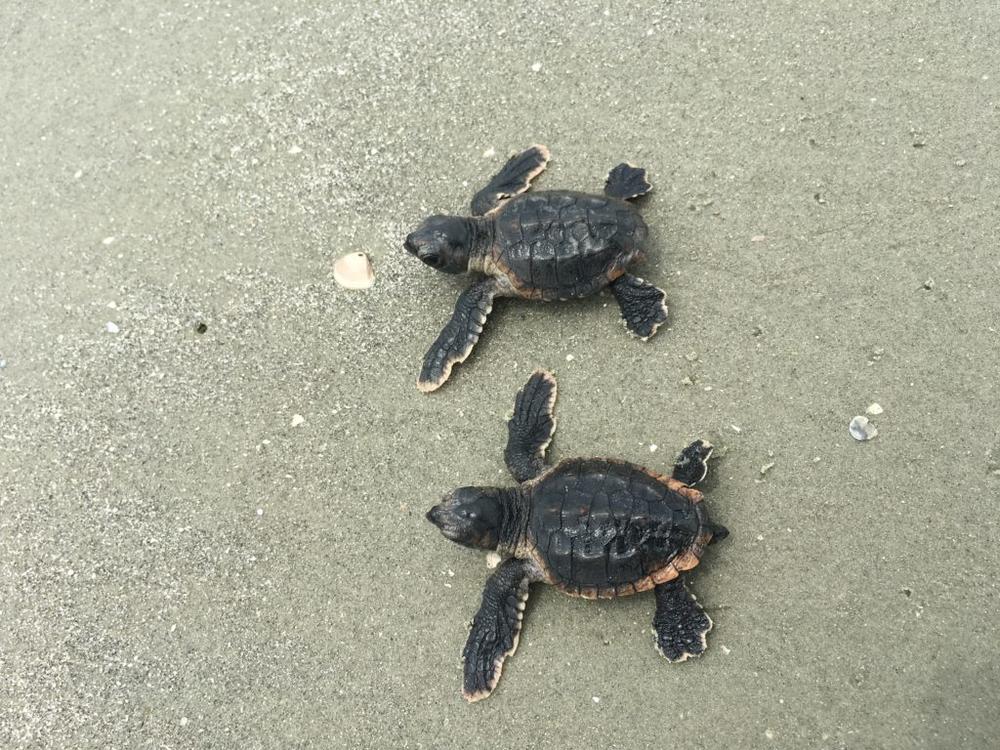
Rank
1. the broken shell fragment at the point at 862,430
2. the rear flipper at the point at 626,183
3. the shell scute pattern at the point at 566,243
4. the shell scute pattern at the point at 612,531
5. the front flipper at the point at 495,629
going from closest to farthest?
the shell scute pattern at the point at 612,531 < the front flipper at the point at 495,629 < the broken shell fragment at the point at 862,430 < the shell scute pattern at the point at 566,243 < the rear flipper at the point at 626,183

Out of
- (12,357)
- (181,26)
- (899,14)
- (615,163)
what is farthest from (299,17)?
(899,14)

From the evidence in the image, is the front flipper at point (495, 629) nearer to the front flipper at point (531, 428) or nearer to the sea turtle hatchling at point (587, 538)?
the sea turtle hatchling at point (587, 538)

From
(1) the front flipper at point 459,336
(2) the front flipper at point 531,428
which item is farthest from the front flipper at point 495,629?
(1) the front flipper at point 459,336

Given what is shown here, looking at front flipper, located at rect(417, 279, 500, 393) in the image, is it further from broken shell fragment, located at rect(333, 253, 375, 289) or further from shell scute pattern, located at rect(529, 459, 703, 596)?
shell scute pattern, located at rect(529, 459, 703, 596)

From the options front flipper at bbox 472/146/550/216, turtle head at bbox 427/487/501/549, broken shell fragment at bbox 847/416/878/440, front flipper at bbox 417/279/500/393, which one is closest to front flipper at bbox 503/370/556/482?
turtle head at bbox 427/487/501/549

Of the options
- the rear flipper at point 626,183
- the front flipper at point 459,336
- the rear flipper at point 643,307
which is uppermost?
the rear flipper at point 626,183

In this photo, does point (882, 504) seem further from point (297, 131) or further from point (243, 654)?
point (297, 131)
